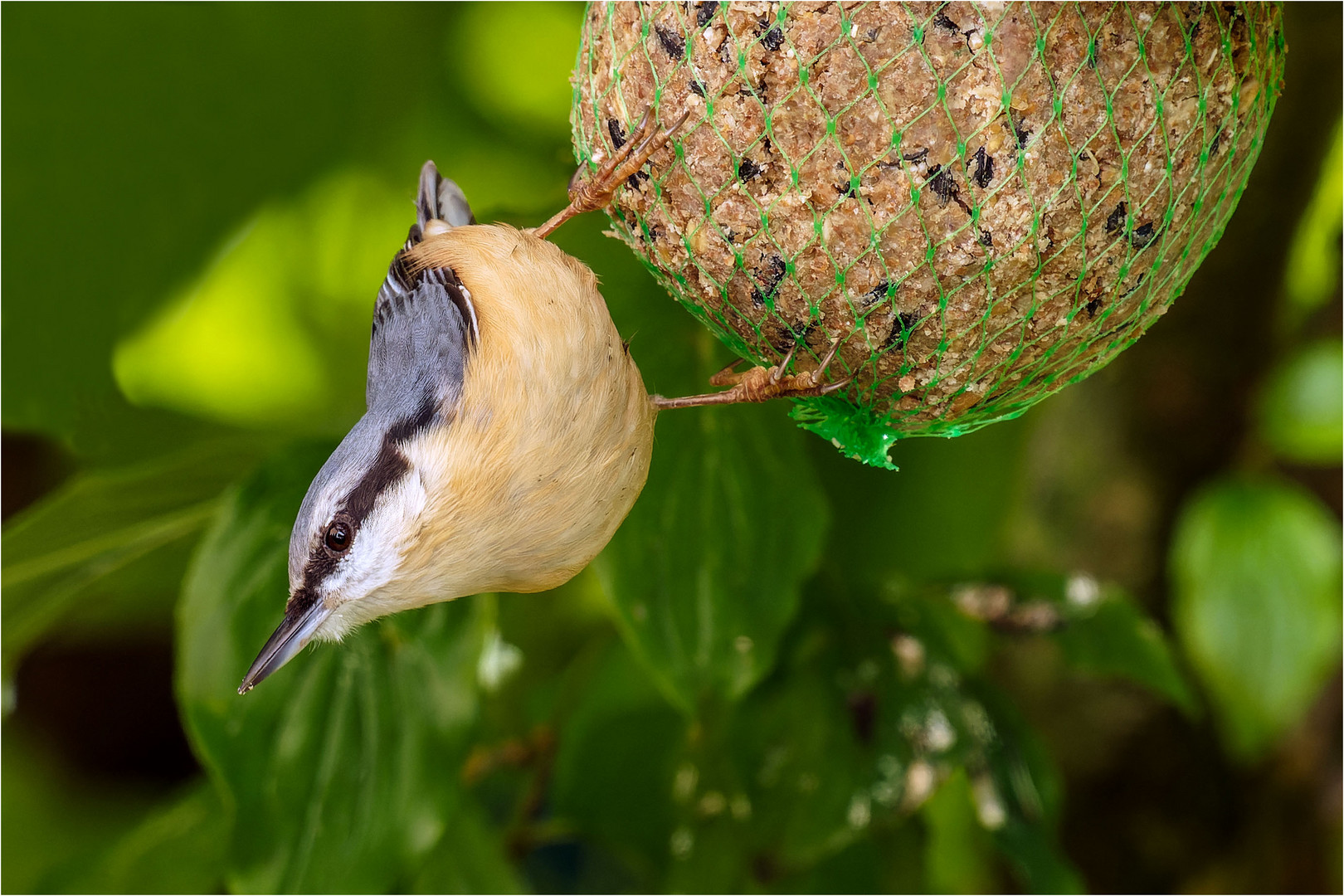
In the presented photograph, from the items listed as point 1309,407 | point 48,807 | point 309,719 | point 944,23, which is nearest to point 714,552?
point 309,719

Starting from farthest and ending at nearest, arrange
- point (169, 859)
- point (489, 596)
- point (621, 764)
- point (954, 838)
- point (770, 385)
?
point (954, 838) → point (621, 764) → point (169, 859) → point (489, 596) → point (770, 385)

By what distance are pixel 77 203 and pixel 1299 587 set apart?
252cm

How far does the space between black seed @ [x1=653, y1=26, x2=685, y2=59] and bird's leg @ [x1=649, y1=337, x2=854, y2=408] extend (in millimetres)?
275

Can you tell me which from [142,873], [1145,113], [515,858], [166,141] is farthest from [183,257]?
[1145,113]

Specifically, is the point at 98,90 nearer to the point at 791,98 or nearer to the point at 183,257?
the point at 183,257

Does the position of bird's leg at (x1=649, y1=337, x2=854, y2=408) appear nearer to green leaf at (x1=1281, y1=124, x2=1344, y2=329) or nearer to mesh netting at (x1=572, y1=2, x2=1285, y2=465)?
mesh netting at (x1=572, y1=2, x2=1285, y2=465)

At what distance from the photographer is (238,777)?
1276mm

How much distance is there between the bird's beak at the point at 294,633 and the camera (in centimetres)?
90

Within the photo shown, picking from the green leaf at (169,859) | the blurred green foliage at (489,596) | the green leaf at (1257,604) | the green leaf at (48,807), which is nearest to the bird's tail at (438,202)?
the blurred green foliage at (489,596)

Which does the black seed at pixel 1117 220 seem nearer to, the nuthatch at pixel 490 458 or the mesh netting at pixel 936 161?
the mesh netting at pixel 936 161

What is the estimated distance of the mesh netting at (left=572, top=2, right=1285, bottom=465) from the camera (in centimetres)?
77

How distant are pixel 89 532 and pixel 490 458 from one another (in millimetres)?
959

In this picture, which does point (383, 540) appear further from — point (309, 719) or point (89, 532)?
point (89, 532)

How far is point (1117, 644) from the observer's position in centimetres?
158
